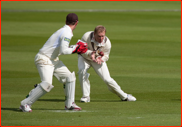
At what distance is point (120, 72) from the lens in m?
12.4

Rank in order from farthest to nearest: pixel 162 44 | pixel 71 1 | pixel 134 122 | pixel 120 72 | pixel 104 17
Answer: pixel 71 1, pixel 104 17, pixel 162 44, pixel 120 72, pixel 134 122

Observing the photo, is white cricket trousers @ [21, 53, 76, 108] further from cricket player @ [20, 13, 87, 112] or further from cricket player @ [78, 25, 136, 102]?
cricket player @ [78, 25, 136, 102]

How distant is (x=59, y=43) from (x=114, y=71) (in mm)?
5325

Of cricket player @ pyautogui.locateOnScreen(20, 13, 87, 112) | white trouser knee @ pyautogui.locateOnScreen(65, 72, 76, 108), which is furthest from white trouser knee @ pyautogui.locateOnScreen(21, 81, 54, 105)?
white trouser knee @ pyautogui.locateOnScreen(65, 72, 76, 108)

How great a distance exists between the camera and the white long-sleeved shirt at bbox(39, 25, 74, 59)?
23.7 ft

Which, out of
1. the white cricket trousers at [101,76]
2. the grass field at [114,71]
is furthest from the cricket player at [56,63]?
the white cricket trousers at [101,76]

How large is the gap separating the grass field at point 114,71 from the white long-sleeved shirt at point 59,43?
1.07 meters

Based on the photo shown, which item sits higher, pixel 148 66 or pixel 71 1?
pixel 71 1

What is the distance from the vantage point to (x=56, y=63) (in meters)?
7.59

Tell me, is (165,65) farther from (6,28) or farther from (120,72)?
(6,28)

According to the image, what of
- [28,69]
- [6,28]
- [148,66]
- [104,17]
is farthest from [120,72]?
[104,17]

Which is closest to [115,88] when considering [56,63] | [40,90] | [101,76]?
[101,76]

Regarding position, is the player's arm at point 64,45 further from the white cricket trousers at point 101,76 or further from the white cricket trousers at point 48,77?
the white cricket trousers at point 101,76

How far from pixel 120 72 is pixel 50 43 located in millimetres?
5200
